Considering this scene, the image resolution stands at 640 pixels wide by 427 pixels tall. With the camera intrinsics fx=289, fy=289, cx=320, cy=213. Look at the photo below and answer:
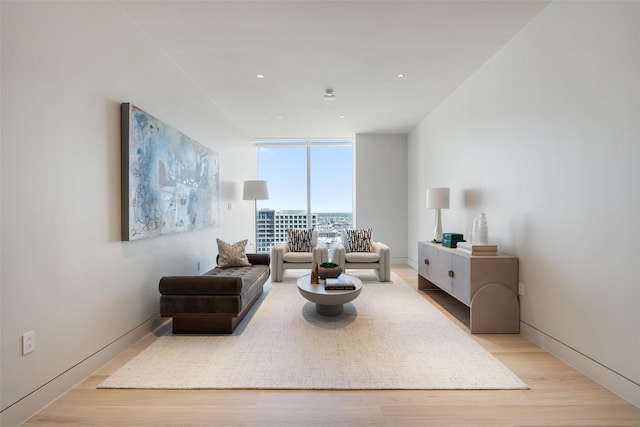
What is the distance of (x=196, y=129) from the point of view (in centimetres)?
384

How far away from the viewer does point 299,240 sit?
200 inches

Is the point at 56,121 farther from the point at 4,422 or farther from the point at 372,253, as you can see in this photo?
the point at 372,253

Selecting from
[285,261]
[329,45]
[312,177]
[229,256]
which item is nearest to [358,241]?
[285,261]

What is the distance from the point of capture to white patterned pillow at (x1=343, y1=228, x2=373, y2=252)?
16.4 feet

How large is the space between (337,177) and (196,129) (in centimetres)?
362

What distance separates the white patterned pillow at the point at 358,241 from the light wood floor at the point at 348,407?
3.12 metres

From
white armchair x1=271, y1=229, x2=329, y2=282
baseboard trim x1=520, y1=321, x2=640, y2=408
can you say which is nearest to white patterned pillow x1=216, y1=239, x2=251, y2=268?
white armchair x1=271, y1=229, x2=329, y2=282

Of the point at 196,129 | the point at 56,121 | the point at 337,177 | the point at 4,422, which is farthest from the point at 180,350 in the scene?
the point at 337,177

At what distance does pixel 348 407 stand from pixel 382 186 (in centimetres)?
509

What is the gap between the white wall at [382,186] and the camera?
6305mm

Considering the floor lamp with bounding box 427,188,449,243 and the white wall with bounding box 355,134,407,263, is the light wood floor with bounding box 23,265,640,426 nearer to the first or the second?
the floor lamp with bounding box 427,188,449,243

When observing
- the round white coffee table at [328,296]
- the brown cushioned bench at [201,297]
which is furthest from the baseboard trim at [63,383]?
the round white coffee table at [328,296]

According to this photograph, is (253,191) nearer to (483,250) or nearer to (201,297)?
(201,297)

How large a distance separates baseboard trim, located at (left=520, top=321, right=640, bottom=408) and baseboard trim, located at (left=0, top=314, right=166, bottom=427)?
350 cm
